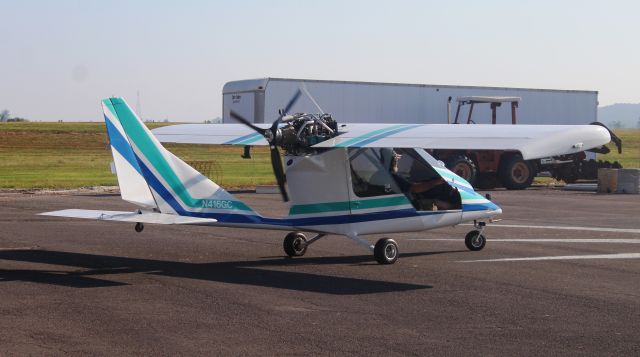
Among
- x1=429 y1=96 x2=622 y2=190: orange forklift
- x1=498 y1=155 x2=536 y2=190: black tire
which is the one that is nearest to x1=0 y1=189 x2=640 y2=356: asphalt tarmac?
x1=429 y1=96 x2=622 y2=190: orange forklift

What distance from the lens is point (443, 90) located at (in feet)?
123

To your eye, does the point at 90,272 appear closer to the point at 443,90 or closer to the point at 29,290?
the point at 29,290

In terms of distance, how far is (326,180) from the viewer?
1412 centimetres

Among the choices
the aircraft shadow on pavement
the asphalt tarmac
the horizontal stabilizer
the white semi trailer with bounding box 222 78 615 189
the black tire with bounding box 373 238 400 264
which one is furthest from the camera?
the white semi trailer with bounding box 222 78 615 189

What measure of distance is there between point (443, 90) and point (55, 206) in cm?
1790

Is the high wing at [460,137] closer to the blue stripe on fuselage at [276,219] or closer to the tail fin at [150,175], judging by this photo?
the blue stripe on fuselage at [276,219]

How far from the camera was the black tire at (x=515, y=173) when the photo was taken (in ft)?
112

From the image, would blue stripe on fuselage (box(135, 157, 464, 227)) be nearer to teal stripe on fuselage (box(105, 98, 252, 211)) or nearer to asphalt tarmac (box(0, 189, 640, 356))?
teal stripe on fuselage (box(105, 98, 252, 211))

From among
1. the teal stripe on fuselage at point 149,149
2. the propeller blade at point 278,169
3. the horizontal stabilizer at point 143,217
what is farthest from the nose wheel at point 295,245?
the horizontal stabilizer at point 143,217

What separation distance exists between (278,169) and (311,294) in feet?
8.22

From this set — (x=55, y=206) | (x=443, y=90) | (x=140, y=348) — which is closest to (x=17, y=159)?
(x=443, y=90)

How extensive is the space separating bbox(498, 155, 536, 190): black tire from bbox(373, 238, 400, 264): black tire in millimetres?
20856

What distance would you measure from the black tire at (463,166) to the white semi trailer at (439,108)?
21 millimetres

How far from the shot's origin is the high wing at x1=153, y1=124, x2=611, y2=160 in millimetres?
11703
